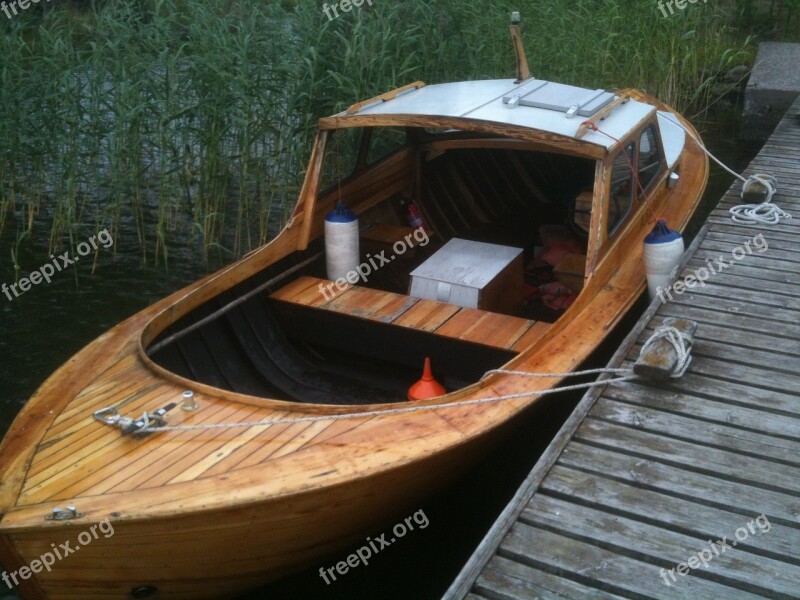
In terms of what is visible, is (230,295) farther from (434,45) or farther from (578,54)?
(578,54)

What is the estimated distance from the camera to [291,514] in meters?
3.17

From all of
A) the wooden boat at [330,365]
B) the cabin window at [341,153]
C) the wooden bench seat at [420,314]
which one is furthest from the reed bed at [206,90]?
the wooden bench seat at [420,314]

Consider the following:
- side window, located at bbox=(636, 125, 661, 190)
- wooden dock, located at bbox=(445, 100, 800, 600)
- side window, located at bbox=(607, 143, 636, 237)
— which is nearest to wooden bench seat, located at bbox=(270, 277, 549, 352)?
wooden dock, located at bbox=(445, 100, 800, 600)

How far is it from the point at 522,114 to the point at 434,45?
2.75m

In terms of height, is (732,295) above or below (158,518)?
below

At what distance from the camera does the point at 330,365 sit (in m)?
4.83

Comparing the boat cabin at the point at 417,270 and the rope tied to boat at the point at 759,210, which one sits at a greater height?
the boat cabin at the point at 417,270

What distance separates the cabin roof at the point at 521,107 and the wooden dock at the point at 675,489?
110 centimetres

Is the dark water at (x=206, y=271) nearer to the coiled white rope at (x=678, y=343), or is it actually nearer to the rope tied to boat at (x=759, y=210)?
the coiled white rope at (x=678, y=343)

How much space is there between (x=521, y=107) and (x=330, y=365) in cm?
177

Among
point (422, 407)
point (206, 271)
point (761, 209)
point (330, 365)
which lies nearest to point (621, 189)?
point (761, 209)

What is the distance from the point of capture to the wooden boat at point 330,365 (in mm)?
3113

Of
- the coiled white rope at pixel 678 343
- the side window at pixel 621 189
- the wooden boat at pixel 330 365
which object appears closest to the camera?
the wooden boat at pixel 330 365

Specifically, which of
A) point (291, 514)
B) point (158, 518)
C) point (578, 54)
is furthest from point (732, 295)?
point (578, 54)
